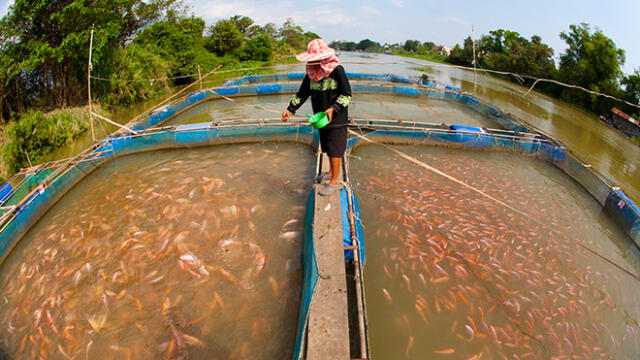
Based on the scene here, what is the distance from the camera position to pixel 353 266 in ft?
10.5

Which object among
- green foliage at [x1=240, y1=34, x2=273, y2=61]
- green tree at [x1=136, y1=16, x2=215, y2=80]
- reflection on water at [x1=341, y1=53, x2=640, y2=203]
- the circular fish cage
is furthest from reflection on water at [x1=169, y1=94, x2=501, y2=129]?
green foliage at [x1=240, y1=34, x2=273, y2=61]

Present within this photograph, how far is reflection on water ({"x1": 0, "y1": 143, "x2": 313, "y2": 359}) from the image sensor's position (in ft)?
9.07

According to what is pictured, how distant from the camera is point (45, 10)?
29.9 feet

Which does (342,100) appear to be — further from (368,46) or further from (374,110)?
(368,46)

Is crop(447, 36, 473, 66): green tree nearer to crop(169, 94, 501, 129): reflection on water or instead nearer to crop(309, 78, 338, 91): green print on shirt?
crop(169, 94, 501, 129): reflection on water

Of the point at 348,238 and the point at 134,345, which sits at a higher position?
the point at 348,238

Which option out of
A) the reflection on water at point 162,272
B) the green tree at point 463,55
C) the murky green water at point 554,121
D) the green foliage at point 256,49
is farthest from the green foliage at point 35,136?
the green tree at point 463,55

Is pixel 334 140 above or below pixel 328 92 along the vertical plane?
below

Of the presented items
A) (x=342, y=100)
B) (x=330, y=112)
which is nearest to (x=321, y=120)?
(x=330, y=112)

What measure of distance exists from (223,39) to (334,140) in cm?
2736

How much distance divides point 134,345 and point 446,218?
14.4 ft

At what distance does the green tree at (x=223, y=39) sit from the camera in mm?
26500

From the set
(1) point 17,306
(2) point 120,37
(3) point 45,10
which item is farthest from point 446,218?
(2) point 120,37

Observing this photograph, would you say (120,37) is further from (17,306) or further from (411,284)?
(411,284)
